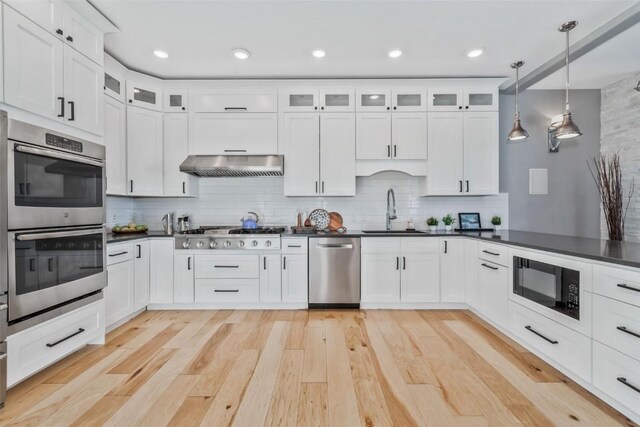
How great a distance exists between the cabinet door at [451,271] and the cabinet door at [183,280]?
291cm

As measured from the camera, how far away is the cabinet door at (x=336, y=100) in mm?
3670

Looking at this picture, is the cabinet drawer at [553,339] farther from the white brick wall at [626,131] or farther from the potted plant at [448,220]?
the white brick wall at [626,131]

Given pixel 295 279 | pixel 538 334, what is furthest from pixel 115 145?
pixel 538 334

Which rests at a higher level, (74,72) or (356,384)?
(74,72)

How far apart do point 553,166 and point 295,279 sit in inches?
145

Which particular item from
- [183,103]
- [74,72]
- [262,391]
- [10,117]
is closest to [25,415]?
[262,391]

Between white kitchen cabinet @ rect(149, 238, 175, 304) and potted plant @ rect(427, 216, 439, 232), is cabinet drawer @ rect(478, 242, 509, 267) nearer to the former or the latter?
potted plant @ rect(427, 216, 439, 232)

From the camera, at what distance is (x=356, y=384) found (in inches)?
78.4

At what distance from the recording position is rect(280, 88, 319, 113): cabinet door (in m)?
3.67

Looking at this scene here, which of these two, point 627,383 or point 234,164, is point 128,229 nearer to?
point 234,164

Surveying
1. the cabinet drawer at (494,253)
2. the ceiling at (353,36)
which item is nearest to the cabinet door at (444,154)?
the ceiling at (353,36)

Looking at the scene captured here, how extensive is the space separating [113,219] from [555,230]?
5673 millimetres

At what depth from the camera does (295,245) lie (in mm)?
3447

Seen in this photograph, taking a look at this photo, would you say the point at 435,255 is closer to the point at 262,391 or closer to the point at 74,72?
the point at 262,391
